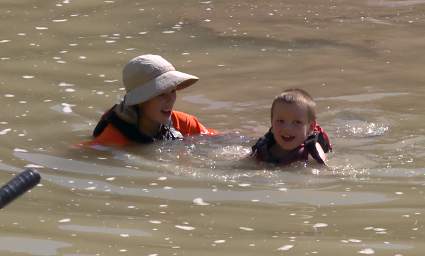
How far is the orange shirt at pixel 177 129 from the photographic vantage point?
8422 millimetres

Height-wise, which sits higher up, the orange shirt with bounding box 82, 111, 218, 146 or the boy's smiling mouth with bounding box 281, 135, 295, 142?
the boy's smiling mouth with bounding box 281, 135, 295, 142

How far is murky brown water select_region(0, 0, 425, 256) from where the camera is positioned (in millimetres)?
6191

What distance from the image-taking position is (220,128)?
30.5 feet

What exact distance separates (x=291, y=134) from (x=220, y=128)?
1.54 meters

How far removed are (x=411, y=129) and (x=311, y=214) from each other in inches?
102

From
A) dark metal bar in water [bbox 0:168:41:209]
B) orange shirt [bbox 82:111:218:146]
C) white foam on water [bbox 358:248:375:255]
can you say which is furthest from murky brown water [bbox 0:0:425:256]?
dark metal bar in water [bbox 0:168:41:209]

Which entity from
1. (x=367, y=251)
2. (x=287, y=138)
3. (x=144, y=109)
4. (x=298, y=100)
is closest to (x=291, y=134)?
(x=287, y=138)

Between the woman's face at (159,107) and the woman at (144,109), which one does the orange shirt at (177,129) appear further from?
the woman's face at (159,107)

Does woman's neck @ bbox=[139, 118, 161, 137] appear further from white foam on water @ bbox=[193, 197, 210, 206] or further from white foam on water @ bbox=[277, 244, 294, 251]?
white foam on water @ bbox=[277, 244, 294, 251]

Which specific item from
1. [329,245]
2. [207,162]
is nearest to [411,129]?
[207,162]

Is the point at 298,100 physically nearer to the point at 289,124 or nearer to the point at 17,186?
the point at 289,124

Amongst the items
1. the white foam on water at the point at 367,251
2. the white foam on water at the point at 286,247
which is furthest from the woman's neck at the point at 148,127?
the white foam on water at the point at 367,251

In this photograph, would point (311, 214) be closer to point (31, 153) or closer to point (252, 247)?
point (252, 247)

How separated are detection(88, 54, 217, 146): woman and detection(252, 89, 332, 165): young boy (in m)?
0.77
